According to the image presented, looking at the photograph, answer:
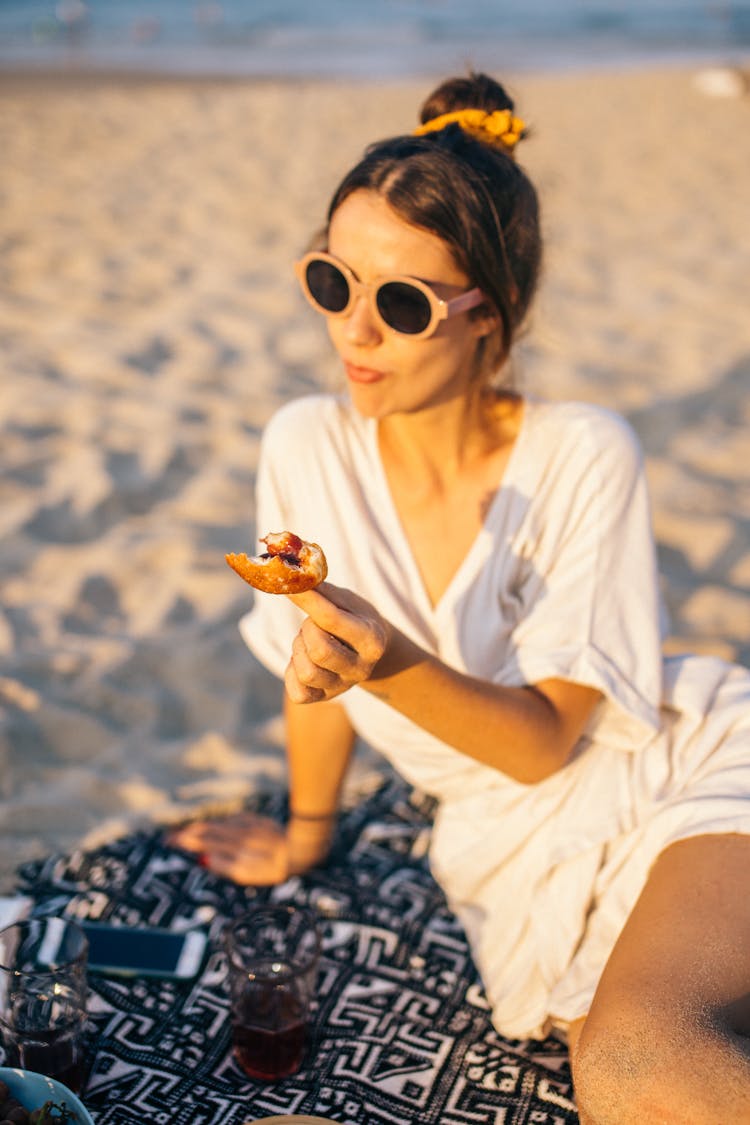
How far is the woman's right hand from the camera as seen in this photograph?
308 cm

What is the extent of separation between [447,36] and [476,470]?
82.7ft

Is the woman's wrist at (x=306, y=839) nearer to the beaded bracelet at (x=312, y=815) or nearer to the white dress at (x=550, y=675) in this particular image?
the beaded bracelet at (x=312, y=815)

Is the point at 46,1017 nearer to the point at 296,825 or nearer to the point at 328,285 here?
the point at 296,825

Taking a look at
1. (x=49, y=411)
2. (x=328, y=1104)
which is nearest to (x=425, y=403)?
(x=328, y=1104)

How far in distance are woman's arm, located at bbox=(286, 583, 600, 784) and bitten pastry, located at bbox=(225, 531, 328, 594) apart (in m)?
0.03

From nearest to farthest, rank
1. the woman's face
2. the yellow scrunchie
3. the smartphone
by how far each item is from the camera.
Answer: the woman's face → the yellow scrunchie → the smartphone

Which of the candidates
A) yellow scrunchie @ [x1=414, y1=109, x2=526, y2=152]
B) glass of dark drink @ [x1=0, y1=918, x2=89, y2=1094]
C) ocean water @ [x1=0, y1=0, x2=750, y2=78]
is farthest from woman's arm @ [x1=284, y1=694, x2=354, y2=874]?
ocean water @ [x1=0, y1=0, x2=750, y2=78]

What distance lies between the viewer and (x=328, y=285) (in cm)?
249

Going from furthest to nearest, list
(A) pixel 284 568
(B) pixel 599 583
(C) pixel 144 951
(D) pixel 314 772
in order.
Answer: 1. (D) pixel 314 772
2. (C) pixel 144 951
3. (B) pixel 599 583
4. (A) pixel 284 568

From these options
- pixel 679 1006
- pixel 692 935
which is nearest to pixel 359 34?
pixel 692 935

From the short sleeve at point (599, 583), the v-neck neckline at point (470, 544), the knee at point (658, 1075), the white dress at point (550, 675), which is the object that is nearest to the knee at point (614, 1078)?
the knee at point (658, 1075)

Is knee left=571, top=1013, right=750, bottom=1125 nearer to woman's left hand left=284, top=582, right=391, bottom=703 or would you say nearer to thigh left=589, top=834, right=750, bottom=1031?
thigh left=589, top=834, right=750, bottom=1031

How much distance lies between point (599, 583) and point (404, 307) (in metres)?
0.74

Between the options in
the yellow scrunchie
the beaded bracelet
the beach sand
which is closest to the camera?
the yellow scrunchie
